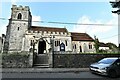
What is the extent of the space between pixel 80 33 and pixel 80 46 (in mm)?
5640

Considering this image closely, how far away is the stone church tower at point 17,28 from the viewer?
42.3 meters

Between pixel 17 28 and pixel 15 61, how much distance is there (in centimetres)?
2600

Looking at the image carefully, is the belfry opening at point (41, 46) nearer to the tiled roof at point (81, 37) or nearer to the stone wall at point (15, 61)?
the tiled roof at point (81, 37)

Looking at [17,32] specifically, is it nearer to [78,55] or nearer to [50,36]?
[50,36]

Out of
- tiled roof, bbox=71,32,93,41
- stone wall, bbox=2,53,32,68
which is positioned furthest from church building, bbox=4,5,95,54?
stone wall, bbox=2,53,32,68

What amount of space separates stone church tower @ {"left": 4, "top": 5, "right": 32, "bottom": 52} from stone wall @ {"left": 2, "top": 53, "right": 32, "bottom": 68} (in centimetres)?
2297

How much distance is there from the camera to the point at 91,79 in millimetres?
10586

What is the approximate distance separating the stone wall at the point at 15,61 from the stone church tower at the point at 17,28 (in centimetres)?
2297

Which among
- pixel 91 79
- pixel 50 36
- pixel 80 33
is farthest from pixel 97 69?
pixel 80 33

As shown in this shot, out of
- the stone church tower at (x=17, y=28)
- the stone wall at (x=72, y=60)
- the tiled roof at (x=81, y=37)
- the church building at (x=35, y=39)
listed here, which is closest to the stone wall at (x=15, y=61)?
the stone wall at (x=72, y=60)

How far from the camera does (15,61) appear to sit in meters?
19.2

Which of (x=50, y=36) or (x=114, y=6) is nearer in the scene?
(x=114, y=6)

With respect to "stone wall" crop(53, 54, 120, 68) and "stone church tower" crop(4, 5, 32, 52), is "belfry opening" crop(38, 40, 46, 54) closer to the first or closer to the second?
"stone church tower" crop(4, 5, 32, 52)

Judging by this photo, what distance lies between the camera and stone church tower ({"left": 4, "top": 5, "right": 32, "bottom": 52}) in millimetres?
42312
